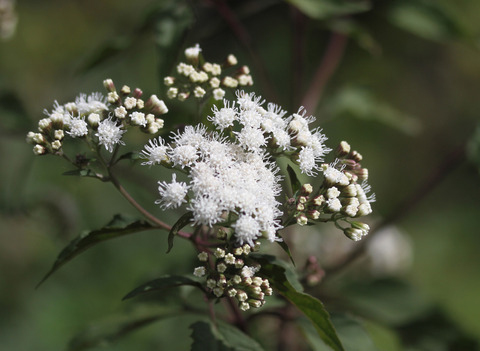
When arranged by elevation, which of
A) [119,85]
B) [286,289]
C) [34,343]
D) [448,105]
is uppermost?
[286,289]

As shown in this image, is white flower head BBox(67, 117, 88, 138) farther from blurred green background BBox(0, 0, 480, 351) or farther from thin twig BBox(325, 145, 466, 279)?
blurred green background BBox(0, 0, 480, 351)

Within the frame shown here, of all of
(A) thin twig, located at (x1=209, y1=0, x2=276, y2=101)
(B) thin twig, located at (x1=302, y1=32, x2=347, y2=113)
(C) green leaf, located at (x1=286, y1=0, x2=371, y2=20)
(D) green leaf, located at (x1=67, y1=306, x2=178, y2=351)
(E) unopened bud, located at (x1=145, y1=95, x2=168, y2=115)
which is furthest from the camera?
(B) thin twig, located at (x1=302, y1=32, x2=347, y2=113)

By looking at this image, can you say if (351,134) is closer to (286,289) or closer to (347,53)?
(347,53)

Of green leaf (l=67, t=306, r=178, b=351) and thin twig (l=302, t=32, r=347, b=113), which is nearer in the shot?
green leaf (l=67, t=306, r=178, b=351)

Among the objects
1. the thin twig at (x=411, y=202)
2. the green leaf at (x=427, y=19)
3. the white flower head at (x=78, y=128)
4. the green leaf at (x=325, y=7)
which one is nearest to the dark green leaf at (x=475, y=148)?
the thin twig at (x=411, y=202)

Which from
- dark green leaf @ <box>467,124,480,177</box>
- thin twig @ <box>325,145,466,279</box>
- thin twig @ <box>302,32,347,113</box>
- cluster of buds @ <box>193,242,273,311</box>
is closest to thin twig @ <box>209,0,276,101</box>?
thin twig @ <box>302,32,347,113</box>

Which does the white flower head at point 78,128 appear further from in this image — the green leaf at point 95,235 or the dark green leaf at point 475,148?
the dark green leaf at point 475,148

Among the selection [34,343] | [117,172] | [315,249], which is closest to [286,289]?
[117,172]
